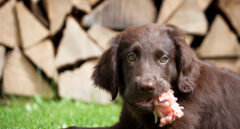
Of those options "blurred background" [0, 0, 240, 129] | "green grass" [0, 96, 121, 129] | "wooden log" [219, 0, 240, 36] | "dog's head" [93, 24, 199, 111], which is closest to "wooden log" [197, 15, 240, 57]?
"blurred background" [0, 0, 240, 129]

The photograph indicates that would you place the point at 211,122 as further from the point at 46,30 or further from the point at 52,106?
the point at 46,30

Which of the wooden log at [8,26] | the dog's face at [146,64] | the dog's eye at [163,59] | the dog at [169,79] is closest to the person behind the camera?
the dog's face at [146,64]

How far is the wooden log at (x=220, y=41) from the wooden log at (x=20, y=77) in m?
2.76

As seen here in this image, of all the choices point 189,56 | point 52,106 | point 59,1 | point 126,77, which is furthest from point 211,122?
point 59,1

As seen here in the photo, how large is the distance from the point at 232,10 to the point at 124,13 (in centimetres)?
157

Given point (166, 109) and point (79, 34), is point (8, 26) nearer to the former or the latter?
point (79, 34)

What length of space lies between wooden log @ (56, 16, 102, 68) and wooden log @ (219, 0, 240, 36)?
198cm

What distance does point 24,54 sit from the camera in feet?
17.5

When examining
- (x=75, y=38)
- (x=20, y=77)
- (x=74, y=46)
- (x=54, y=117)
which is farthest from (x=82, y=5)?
(x=54, y=117)

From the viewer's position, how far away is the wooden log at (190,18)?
4816 millimetres

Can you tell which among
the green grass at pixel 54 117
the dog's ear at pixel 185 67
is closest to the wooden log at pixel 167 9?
the green grass at pixel 54 117

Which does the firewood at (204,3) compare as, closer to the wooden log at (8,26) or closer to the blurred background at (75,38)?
the blurred background at (75,38)

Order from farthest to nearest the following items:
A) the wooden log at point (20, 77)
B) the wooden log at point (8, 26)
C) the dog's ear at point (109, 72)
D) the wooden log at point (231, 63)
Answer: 1. the wooden log at point (20, 77)
2. the wooden log at point (8, 26)
3. the wooden log at point (231, 63)
4. the dog's ear at point (109, 72)

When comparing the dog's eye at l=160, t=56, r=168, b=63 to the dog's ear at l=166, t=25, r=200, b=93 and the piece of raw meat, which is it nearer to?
the dog's ear at l=166, t=25, r=200, b=93
